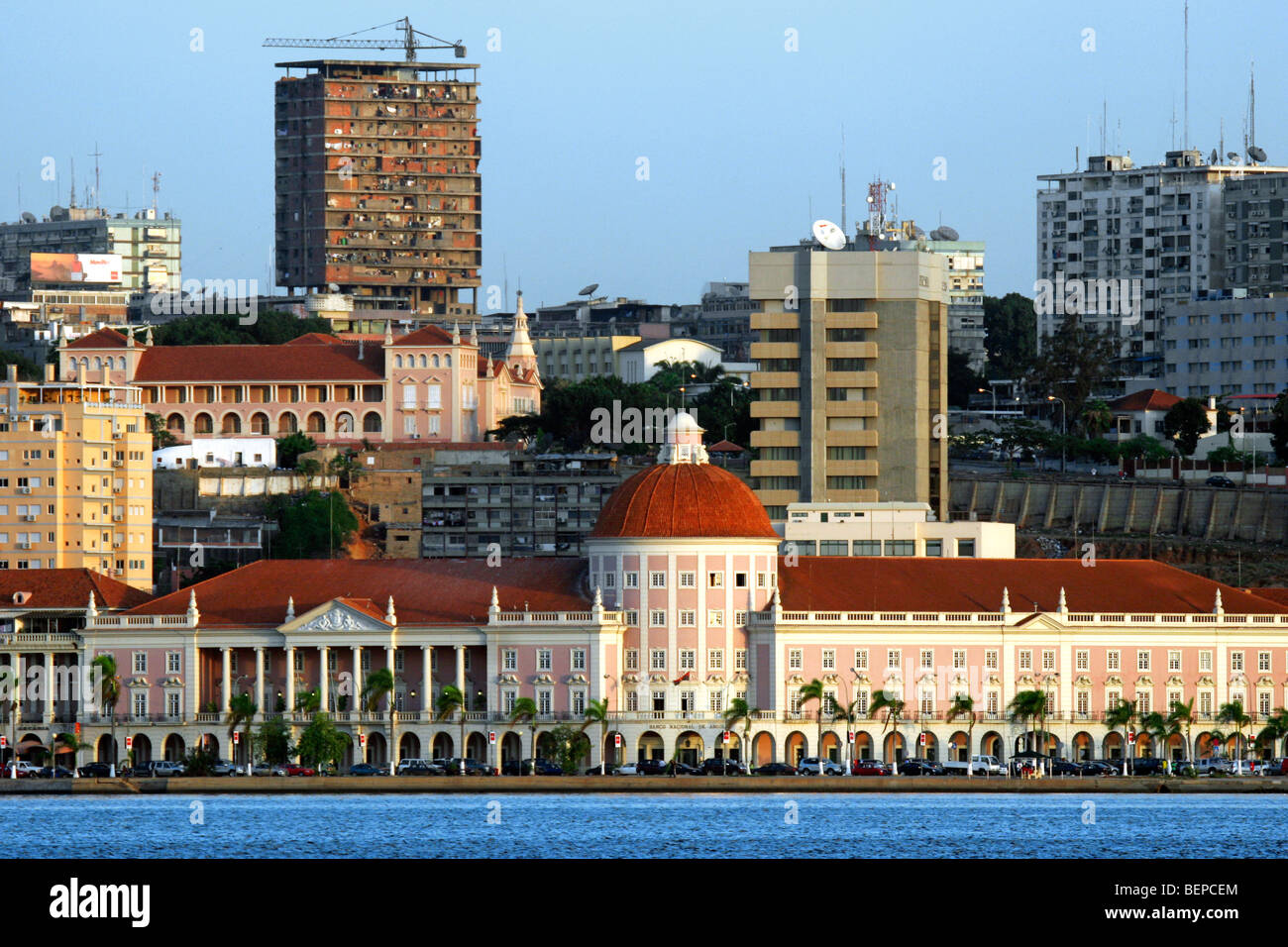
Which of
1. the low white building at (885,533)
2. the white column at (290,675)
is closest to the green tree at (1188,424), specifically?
the low white building at (885,533)

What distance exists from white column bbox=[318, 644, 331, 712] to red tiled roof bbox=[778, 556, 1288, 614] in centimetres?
2025

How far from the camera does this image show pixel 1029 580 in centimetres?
11875

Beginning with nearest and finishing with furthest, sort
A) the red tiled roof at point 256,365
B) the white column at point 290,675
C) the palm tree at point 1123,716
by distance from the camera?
the palm tree at point 1123,716 → the white column at point 290,675 → the red tiled roof at point 256,365

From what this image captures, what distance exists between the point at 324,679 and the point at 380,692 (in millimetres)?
2912

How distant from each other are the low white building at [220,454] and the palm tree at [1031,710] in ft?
243

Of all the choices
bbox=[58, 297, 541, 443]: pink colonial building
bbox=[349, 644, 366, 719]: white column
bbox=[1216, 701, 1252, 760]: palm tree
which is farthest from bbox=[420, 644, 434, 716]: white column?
bbox=[58, 297, 541, 443]: pink colonial building

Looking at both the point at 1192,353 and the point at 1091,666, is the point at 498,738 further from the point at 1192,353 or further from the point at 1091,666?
the point at 1192,353

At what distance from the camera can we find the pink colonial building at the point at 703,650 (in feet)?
371

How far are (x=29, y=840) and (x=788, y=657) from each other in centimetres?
4334

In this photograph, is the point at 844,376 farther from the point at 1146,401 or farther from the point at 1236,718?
the point at 1236,718

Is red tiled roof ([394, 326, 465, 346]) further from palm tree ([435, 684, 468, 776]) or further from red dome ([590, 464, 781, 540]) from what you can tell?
palm tree ([435, 684, 468, 776])

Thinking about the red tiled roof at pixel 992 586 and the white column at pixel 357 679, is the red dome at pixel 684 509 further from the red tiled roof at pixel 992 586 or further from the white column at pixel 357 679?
the white column at pixel 357 679

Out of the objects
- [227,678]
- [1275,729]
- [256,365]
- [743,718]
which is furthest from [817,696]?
[256,365]
